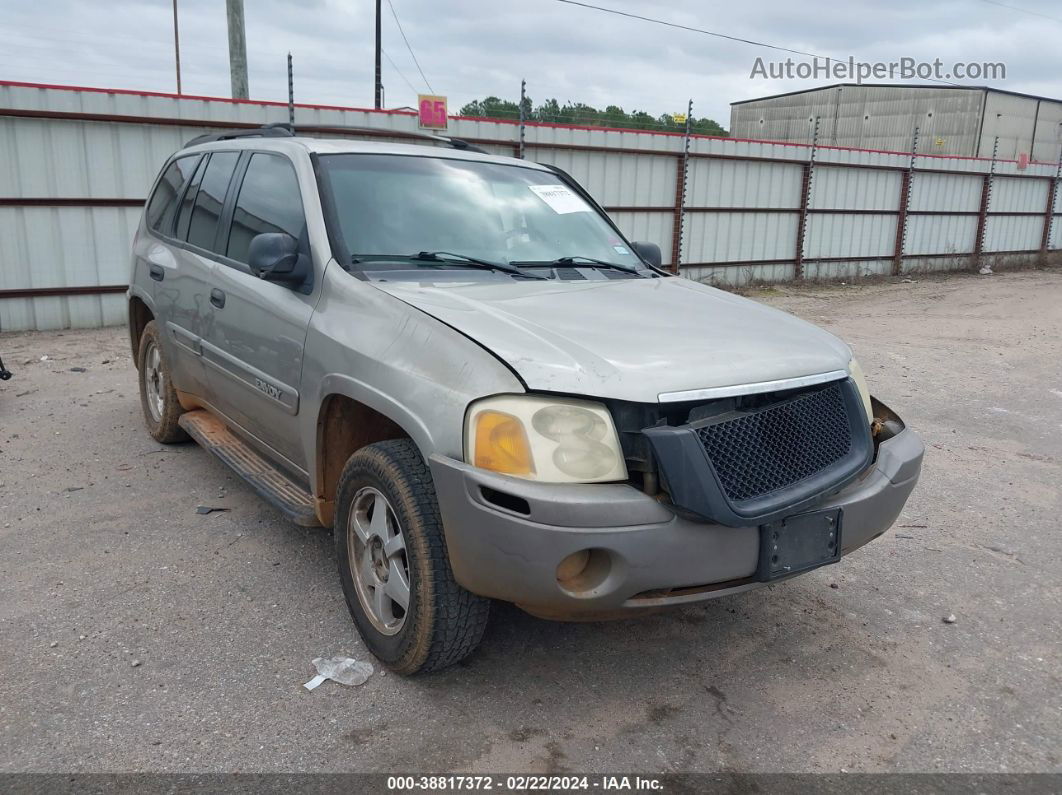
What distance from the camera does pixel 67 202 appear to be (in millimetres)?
9508

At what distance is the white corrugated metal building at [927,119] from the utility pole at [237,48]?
27.0 metres

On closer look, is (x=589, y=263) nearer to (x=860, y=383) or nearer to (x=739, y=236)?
(x=860, y=383)

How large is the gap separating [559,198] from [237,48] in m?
11.2

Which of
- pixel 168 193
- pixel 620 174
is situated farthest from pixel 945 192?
pixel 168 193

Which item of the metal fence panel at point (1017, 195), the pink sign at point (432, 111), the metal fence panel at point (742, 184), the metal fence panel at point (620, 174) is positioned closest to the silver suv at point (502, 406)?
the pink sign at point (432, 111)

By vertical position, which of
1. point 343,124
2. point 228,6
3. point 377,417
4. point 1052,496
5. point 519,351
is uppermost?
point 228,6

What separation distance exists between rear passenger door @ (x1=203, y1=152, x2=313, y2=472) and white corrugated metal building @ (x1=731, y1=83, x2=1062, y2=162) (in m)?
34.6

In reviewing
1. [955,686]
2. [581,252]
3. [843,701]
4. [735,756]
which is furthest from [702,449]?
[581,252]

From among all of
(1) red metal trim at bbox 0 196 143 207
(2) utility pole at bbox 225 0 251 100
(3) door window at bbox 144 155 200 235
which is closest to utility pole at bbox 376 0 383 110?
(2) utility pole at bbox 225 0 251 100

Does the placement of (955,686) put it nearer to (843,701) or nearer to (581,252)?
(843,701)

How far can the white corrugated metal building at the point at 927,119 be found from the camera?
35812 millimetres

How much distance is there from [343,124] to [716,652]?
9.61 meters

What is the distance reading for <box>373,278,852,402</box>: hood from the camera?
2.43 metres

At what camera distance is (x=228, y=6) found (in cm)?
1312
